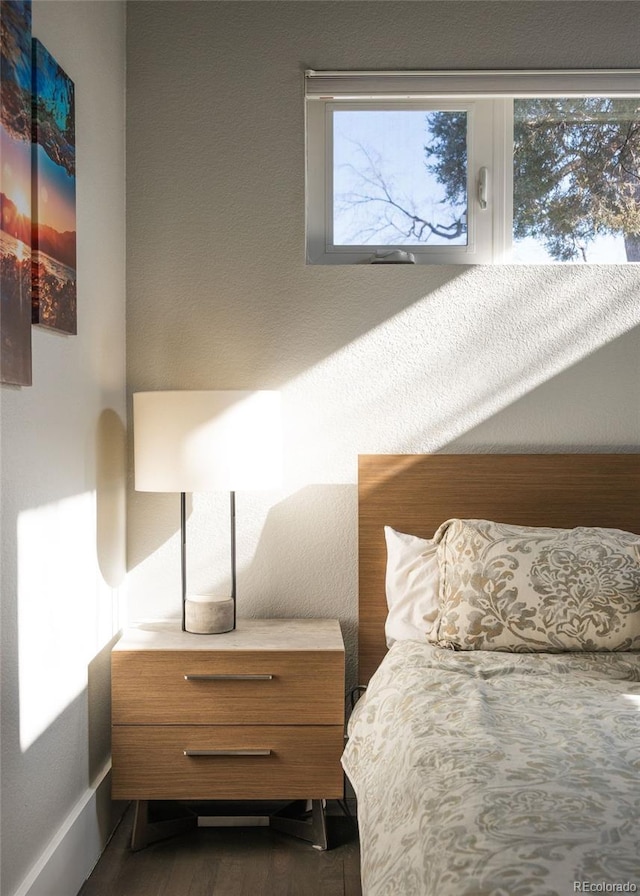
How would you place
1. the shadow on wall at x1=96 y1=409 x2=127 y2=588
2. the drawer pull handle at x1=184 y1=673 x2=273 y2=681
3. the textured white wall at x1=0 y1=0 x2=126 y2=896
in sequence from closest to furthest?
the textured white wall at x1=0 y1=0 x2=126 y2=896 < the drawer pull handle at x1=184 y1=673 x2=273 y2=681 < the shadow on wall at x1=96 y1=409 x2=127 y2=588

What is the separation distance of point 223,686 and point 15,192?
55.5 inches

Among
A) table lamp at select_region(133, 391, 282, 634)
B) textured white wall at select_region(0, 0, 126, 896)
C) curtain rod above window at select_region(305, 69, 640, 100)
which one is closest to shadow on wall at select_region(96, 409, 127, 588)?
textured white wall at select_region(0, 0, 126, 896)

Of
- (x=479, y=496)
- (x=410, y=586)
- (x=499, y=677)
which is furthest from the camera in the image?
(x=479, y=496)

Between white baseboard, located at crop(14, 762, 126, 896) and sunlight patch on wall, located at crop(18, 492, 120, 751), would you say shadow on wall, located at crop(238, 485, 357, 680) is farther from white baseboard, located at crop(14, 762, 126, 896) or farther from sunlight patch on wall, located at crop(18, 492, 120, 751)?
white baseboard, located at crop(14, 762, 126, 896)

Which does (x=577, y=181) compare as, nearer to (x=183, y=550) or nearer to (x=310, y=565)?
(x=310, y=565)

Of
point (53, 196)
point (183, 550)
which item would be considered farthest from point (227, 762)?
point (53, 196)

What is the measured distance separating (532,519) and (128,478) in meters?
1.35

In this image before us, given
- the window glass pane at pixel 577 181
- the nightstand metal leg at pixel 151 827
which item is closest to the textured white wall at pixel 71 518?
the nightstand metal leg at pixel 151 827

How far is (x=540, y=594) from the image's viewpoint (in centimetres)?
232

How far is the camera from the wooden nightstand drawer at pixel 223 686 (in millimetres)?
2387

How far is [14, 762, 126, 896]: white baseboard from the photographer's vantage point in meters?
1.96

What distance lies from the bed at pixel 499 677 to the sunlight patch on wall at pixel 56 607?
0.78 m

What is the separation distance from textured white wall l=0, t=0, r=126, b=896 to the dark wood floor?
12 centimetres

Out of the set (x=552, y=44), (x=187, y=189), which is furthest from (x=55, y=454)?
(x=552, y=44)
